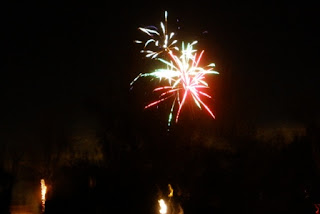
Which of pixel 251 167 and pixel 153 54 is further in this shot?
pixel 251 167

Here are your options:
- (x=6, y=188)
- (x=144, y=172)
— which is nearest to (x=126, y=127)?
(x=144, y=172)

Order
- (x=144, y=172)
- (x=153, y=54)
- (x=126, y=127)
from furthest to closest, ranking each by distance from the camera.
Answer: (x=126, y=127)
(x=144, y=172)
(x=153, y=54)

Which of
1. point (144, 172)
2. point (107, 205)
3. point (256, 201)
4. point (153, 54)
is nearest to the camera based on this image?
point (153, 54)

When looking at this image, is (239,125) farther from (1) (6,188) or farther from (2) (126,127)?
(1) (6,188)

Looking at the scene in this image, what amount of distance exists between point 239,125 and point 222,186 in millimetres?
5421

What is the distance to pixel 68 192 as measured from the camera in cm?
2169

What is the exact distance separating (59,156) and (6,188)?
21.0 feet

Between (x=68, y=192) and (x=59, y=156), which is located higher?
(x=59, y=156)

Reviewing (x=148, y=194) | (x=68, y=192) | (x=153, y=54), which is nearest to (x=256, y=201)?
(x=148, y=194)

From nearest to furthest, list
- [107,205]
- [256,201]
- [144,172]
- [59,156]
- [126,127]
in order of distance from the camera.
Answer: [256,201]
[107,205]
[144,172]
[126,127]
[59,156]

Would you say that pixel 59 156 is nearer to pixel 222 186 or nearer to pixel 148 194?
pixel 148 194

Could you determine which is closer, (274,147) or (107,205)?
(107,205)

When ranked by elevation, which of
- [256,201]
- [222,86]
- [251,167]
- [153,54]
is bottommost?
[256,201]

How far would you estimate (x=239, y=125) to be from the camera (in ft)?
75.5
